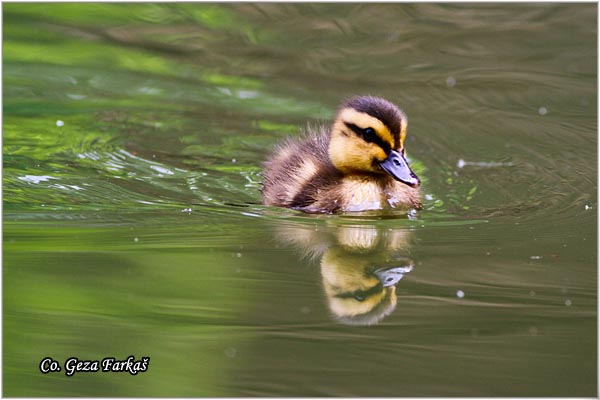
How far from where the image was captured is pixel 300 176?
6.16 m

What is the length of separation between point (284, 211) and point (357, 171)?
0.49 m

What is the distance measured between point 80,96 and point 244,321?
4.48m

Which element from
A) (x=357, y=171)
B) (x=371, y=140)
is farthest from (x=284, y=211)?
(x=371, y=140)

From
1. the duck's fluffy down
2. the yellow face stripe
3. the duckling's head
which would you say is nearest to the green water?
the duck's fluffy down

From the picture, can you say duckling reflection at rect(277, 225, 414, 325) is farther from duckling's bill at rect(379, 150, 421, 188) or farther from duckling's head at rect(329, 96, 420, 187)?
duckling's head at rect(329, 96, 420, 187)

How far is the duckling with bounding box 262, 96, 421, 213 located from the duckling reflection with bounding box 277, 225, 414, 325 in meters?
0.41

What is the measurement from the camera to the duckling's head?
5.81 meters

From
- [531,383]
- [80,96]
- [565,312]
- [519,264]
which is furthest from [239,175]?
[531,383]

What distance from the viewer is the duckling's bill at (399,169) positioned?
5.73 metres

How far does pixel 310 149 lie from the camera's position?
6496 millimetres

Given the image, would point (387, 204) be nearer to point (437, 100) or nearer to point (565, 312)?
point (565, 312)

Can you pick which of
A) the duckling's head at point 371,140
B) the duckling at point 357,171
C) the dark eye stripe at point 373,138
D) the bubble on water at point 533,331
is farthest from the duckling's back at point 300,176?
the bubble on water at point 533,331

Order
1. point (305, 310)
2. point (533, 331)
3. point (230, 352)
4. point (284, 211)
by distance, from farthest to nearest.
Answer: point (284, 211) → point (305, 310) → point (533, 331) → point (230, 352)

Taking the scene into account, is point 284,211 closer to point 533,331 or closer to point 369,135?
point 369,135
